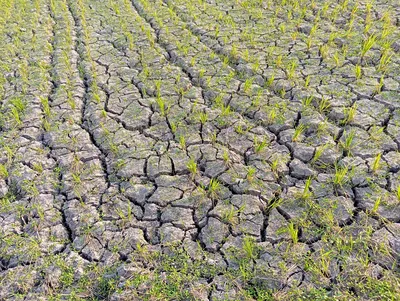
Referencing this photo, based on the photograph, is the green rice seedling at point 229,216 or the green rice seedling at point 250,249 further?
the green rice seedling at point 229,216

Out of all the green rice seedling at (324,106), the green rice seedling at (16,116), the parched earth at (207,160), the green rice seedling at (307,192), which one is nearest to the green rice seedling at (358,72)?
the parched earth at (207,160)

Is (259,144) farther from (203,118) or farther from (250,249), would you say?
(250,249)

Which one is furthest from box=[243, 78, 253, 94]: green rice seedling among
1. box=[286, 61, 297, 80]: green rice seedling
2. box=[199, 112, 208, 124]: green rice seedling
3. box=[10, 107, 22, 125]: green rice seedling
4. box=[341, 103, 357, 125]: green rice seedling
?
box=[10, 107, 22, 125]: green rice seedling

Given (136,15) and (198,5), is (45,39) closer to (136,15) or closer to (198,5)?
(136,15)

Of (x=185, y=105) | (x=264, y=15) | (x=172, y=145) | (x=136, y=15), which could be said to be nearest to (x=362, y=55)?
(x=264, y=15)

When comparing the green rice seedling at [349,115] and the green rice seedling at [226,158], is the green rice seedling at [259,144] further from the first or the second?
the green rice seedling at [349,115]

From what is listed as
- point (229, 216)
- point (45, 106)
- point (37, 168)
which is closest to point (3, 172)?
point (37, 168)
